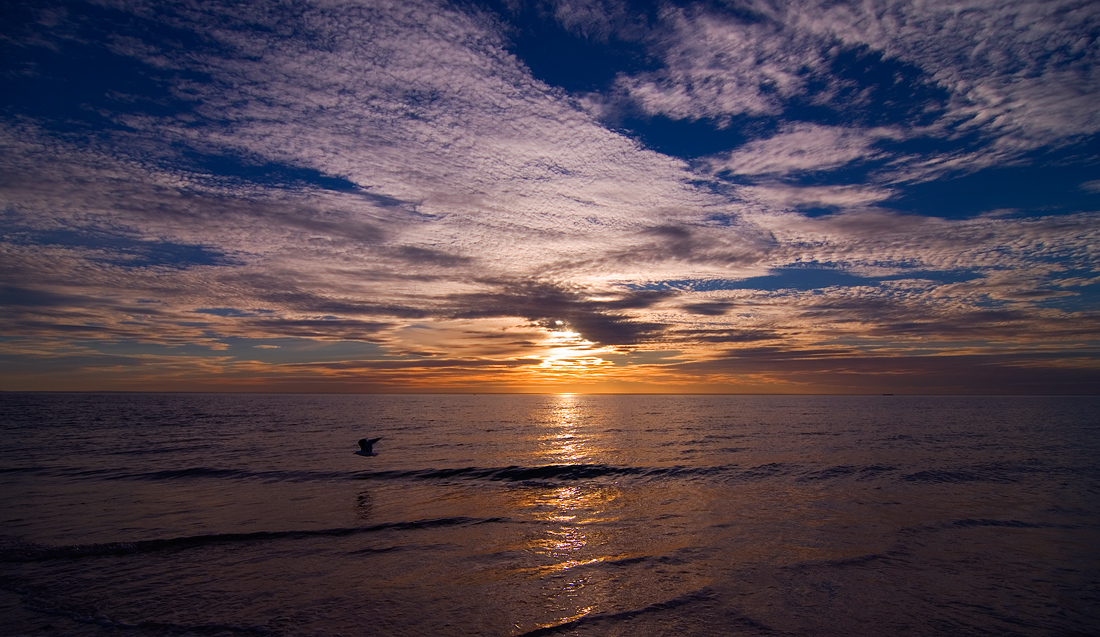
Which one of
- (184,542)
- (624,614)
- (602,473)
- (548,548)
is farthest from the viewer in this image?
(602,473)

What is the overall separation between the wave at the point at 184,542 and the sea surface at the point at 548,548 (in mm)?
110

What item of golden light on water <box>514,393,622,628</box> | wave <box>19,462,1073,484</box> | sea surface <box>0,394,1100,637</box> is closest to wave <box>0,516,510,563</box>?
sea surface <box>0,394,1100,637</box>

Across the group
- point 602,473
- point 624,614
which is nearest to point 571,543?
point 624,614

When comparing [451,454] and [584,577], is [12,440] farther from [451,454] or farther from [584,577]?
[584,577]

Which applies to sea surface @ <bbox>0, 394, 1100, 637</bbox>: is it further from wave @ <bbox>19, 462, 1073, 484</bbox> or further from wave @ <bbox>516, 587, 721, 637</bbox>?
wave @ <bbox>19, 462, 1073, 484</bbox>

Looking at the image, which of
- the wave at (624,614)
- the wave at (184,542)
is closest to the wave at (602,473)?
the wave at (184,542)

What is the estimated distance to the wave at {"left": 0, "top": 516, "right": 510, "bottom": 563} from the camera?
53.1 feet

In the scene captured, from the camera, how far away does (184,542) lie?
17.8 meters

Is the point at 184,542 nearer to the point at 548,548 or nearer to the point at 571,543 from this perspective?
the point at 548,548

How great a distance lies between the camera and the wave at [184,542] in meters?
16.2

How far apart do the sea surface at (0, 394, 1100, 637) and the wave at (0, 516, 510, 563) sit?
110 millimetres

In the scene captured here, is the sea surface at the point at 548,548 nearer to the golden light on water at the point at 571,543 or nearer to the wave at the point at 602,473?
the golden light on water at the point at 571,543

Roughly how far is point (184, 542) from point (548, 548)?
12.8 metres

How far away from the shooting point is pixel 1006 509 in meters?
23.1
